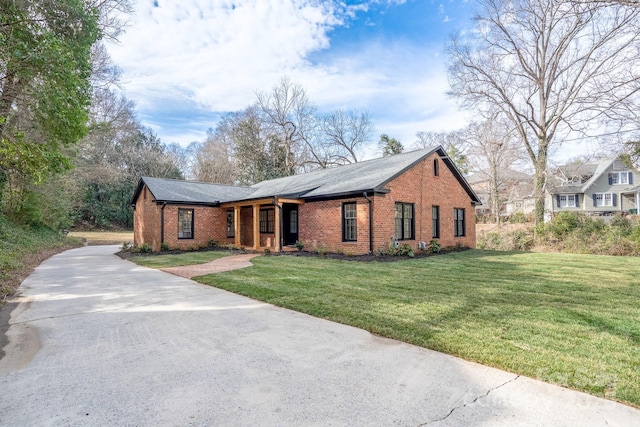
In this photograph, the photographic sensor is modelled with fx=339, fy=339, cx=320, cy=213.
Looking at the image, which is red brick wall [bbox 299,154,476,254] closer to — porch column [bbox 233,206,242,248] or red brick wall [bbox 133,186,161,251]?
porch column [bbox 233,206,242,248]

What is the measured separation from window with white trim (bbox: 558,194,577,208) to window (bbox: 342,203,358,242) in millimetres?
33167

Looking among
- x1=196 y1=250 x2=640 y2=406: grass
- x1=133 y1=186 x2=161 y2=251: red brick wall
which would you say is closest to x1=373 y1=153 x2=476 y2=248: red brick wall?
x1=196 y1=250 x2=640 y2=406: grass

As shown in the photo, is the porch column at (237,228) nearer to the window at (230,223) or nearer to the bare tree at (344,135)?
A: the window at (230,223)

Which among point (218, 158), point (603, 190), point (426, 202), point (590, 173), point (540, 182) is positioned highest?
point (218, 158)

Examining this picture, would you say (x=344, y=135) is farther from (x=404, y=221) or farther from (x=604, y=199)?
(x=604, y=199)

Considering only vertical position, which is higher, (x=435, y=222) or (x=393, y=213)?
(x=393, y=213)

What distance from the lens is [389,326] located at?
4203 millimetres

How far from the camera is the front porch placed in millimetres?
15156

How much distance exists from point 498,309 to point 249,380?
379 cm

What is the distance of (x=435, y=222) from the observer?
14.7 meters

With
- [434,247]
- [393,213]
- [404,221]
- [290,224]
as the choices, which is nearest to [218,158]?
[290,224]

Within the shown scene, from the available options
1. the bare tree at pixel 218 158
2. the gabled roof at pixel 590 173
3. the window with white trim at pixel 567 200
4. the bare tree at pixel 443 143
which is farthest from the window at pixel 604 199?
the bare tree at pixel 218 158

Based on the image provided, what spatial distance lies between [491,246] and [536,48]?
1188 centimetres

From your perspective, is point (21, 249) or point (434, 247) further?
point (434, 247)
